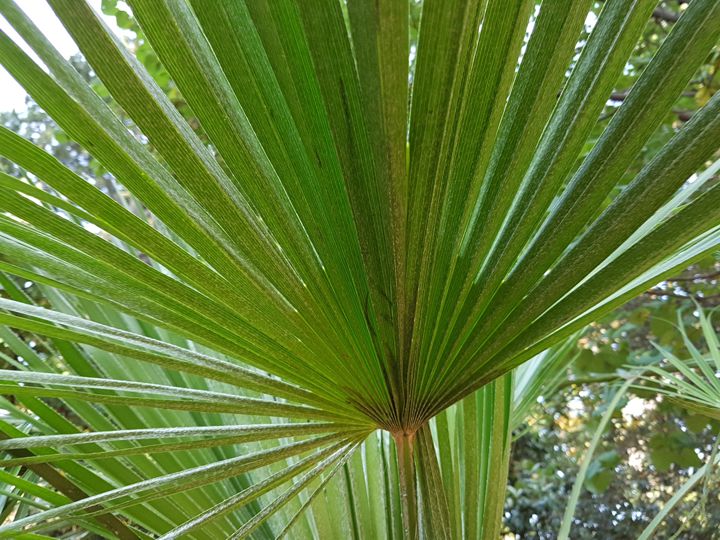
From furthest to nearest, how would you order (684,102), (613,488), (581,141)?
(613,488)
(684,102)
(581,141)

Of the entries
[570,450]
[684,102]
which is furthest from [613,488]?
[684,102]

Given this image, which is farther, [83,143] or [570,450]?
[570,450]

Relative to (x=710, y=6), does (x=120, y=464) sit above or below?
below

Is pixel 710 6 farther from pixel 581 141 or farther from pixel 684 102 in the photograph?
pixel 684 102

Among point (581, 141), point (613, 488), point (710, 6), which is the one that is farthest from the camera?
point (613, 488)

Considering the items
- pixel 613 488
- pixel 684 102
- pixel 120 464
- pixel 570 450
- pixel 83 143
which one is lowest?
pixel 120 464

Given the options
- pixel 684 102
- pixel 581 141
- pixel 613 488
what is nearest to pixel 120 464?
pixel 581 141

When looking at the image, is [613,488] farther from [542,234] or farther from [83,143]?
[83,143]
